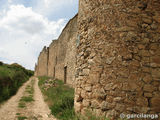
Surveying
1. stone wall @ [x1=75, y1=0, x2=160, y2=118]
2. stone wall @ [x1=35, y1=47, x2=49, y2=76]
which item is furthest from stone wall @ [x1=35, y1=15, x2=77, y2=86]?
stone wall @ [x1=35, y1=47, x2=49, y2=76]

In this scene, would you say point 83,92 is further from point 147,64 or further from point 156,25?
point 156,25

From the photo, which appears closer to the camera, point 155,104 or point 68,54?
point 155,104

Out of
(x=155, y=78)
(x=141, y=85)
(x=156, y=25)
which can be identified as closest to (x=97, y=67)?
(x=141, y=85)

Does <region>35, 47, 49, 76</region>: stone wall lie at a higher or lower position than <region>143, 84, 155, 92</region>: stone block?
higher

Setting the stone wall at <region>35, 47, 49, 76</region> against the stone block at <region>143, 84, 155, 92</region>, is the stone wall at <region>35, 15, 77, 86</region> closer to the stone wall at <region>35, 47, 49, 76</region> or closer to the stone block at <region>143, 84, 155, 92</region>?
the stone block at <region>143, 84, 155, 92</region>

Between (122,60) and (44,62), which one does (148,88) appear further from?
(44,62)

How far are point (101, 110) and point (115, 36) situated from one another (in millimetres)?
1540

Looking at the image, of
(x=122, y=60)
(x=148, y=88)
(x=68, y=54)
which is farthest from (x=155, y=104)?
(x=68, y=54)

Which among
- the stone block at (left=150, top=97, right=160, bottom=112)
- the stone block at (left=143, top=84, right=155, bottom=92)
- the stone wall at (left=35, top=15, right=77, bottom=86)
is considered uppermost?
the stone wall at (left=35, top=15, right=77, bottom=86)

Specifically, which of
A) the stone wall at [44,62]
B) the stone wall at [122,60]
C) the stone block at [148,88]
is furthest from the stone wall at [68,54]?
the stone wall at [44,62]

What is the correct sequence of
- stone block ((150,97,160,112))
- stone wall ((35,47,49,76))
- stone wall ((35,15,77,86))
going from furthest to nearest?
stone wall ((35,47,49,76)) < stone wall ((35,15,77,86)) < stone block ((150,97,160,112))

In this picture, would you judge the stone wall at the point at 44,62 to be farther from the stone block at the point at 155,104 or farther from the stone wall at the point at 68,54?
the stone block at the point at 155,104

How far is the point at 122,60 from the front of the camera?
2.91 metres

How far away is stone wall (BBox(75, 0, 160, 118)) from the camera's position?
2.78m
